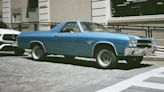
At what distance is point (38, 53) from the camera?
560 inches

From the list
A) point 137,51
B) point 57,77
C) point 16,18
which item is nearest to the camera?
point 57,77

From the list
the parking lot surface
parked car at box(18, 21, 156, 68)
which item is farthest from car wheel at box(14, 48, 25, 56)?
the parking lot surface

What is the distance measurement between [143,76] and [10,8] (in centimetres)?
1989

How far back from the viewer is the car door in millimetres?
12700

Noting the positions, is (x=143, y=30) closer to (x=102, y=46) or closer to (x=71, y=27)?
(x=71, y=27)

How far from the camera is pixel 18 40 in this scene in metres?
14.8

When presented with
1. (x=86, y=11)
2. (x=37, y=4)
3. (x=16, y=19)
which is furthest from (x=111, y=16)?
(x=16, y=19)

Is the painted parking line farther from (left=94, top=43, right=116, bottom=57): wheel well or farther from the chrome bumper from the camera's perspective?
(left=94, top=43, right=116, bottom=57): wheel well

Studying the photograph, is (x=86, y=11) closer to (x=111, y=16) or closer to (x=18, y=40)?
(x=111, y=16)

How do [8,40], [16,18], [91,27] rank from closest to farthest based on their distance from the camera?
[91,27], [8,40], [16,18]

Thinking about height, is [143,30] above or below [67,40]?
above

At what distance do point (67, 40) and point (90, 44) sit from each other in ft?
3.63

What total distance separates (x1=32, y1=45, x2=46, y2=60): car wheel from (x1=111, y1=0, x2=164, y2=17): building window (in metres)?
7.04

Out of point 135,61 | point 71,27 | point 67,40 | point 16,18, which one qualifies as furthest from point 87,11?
point 135,61
